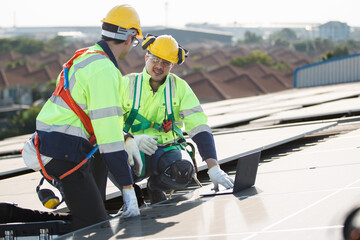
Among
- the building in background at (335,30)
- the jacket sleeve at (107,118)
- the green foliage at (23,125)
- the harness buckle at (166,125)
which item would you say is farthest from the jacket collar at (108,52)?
the building in background at (335,30)

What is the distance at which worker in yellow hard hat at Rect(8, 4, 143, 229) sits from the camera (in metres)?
4.23

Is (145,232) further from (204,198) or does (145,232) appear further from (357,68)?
(357,68)

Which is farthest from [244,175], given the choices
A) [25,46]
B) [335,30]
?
[335,30]

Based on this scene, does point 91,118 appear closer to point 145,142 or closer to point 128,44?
point 128,44

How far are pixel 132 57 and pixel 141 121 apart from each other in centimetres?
7999

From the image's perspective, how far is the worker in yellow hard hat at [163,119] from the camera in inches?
205

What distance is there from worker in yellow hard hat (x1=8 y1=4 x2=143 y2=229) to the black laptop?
0.79 meters

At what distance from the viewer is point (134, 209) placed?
4.36 m

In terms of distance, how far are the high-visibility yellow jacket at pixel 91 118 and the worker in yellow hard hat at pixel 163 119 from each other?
876 millimetres

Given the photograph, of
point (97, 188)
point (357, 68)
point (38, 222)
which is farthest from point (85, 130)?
point (357, 68)

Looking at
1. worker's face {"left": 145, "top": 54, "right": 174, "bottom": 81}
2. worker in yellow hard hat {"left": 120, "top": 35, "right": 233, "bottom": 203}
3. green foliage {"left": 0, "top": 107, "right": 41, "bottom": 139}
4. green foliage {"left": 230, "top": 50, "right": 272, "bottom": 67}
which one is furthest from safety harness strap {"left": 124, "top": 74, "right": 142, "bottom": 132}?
green foliage {"left": 230, "top": 50, "right": 272, "bottom": 67}

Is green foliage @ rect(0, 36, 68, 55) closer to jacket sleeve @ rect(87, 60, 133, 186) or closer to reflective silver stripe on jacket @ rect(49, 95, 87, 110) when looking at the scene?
A: reflective silver stripe on jacket @ rect(49, 95, 87, 110)

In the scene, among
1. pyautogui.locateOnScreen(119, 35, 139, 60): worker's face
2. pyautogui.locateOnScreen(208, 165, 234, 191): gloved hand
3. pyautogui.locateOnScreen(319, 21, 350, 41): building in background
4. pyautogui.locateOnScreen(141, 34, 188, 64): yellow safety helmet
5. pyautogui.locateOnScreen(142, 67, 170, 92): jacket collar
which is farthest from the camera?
pyautogui.locateOnScreen(319, 21, 350, 41): building in background

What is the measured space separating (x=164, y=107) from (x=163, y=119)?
10 centimetres
